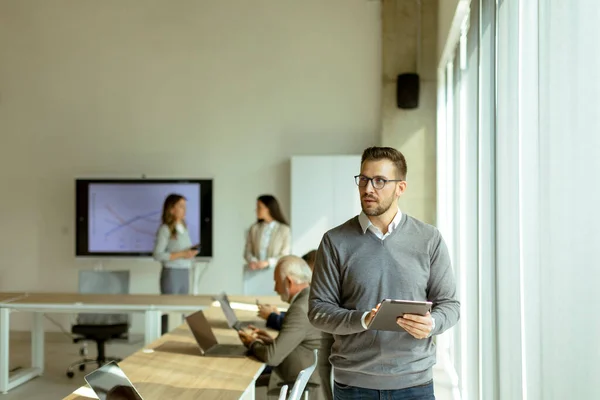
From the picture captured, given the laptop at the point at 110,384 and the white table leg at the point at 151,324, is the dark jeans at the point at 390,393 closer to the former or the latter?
the laptop at the point at 110,384

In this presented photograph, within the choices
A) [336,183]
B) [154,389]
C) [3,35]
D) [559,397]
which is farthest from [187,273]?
[559,397]

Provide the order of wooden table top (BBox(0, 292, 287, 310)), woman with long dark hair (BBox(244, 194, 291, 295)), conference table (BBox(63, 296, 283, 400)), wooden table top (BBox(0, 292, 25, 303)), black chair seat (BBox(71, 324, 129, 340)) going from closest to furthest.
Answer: conference table (BBox(63, 296, 283, 400)) < wooden table top (BBox(0, 292, 287, 310)) < wooden table top (BBox(0, 292, 25, 303)) < black chair seat (BBox(71, 324, 129, 340)) < woman with long dark hair (BBox(244, 194, 291, 295))

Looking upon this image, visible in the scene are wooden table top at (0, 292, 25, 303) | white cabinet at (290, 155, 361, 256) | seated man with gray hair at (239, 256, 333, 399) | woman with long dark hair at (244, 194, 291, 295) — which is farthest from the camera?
white cabinet at (290, 155, 361, 256)

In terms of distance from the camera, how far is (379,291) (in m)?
2.81

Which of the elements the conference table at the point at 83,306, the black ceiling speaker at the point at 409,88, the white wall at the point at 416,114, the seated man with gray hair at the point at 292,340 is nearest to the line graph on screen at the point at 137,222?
the conference table at the point at 83,306

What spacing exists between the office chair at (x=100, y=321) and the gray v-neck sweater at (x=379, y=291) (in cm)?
521

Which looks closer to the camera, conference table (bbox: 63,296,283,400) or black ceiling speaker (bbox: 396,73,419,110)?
conference table (bbox: 63,296,283,400)

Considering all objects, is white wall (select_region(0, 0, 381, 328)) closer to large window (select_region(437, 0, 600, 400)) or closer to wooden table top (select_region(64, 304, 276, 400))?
large window (select_region(437, 0, 600, 400))

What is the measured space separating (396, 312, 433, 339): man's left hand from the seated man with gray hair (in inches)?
58.5

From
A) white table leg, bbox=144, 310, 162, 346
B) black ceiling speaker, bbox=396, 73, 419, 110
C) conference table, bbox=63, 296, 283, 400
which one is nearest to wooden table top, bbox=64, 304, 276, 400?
conference table, bbox=63, 296, 283, 400

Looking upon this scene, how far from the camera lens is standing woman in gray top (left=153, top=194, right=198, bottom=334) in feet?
27.4

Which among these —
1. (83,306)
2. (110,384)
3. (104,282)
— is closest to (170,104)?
(104,282)

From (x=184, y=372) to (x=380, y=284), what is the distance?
5.75ft

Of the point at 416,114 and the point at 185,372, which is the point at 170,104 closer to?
the point at 416,114
